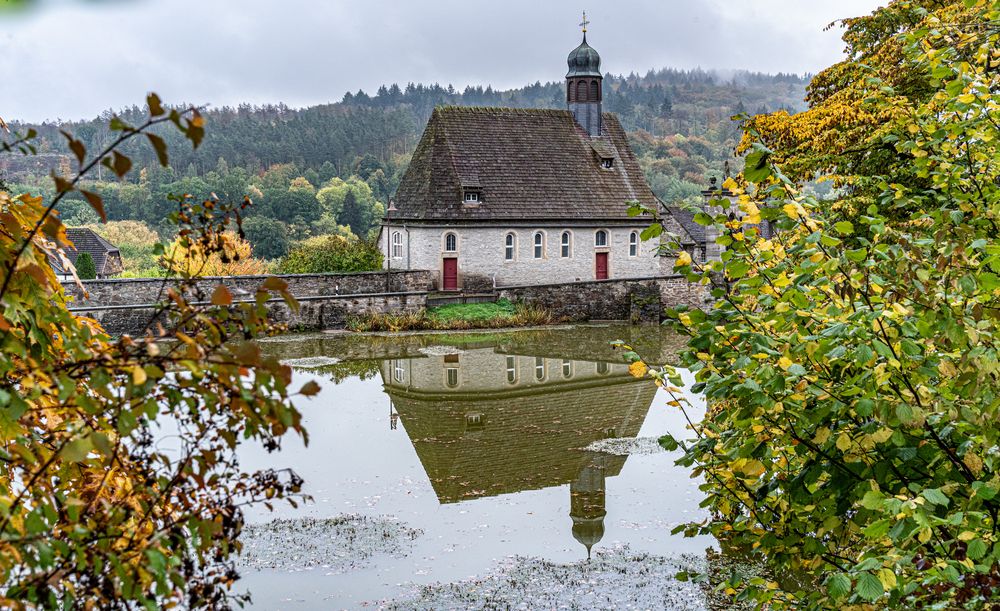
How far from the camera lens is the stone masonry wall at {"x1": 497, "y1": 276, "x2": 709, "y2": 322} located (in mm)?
31391

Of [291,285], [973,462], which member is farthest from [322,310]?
[973,462]

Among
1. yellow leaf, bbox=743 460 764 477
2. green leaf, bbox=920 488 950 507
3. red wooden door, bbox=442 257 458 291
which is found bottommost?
yellow leaf, bbox=743 460 764 477

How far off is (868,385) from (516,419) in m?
13.7

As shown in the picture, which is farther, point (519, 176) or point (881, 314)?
point (519, 176)

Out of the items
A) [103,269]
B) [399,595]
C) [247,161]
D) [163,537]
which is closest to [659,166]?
[247,161]

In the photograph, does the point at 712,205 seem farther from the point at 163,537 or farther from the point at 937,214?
the point at 163,537

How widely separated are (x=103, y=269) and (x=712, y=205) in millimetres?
46162

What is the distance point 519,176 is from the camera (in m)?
35.7

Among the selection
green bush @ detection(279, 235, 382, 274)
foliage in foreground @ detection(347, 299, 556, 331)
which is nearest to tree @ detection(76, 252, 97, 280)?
green bush @ detection(279, 235, 382, 274)

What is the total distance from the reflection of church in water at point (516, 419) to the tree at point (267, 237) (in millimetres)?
42379

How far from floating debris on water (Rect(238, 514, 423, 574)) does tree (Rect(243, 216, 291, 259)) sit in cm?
5492

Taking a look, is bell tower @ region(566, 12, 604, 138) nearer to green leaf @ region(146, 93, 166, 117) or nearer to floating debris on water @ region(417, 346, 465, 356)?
floating debris on water @ region(417, 346, 465, 356)

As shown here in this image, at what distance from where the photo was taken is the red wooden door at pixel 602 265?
122 feet

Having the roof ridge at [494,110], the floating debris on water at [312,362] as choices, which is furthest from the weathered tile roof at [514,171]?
the floating debris on water at [312,362]
